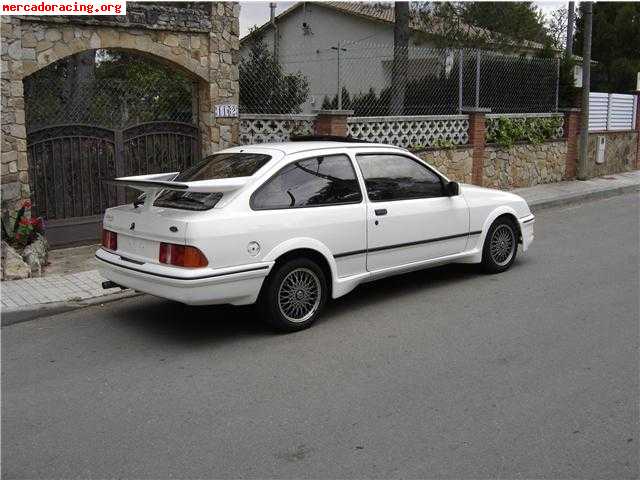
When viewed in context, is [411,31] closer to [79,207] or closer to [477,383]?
[79,207]

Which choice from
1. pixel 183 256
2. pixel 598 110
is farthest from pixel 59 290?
pixel 598 110

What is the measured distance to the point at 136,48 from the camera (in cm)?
925

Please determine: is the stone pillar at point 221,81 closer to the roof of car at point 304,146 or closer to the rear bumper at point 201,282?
the roof of car at point 304,146

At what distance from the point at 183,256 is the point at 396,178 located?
7.99ft

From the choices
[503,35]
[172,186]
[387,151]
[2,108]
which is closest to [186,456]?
[172,186]

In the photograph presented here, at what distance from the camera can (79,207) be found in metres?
9.31

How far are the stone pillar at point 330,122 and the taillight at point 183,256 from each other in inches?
235

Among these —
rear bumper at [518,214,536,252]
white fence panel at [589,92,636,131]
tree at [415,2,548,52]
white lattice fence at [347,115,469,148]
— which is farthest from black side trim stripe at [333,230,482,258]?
tree at [415,2,548,52]

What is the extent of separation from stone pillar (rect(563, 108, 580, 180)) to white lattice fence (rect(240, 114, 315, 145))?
26.0 feet

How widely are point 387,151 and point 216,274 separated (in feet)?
7.94

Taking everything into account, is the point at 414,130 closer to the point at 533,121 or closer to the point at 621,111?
the point at 533,121

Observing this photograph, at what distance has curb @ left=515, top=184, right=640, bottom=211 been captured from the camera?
13.1 meters

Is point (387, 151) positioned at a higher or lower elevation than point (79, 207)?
higher

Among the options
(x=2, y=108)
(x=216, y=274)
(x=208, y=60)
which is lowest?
(x=216, y=274)
